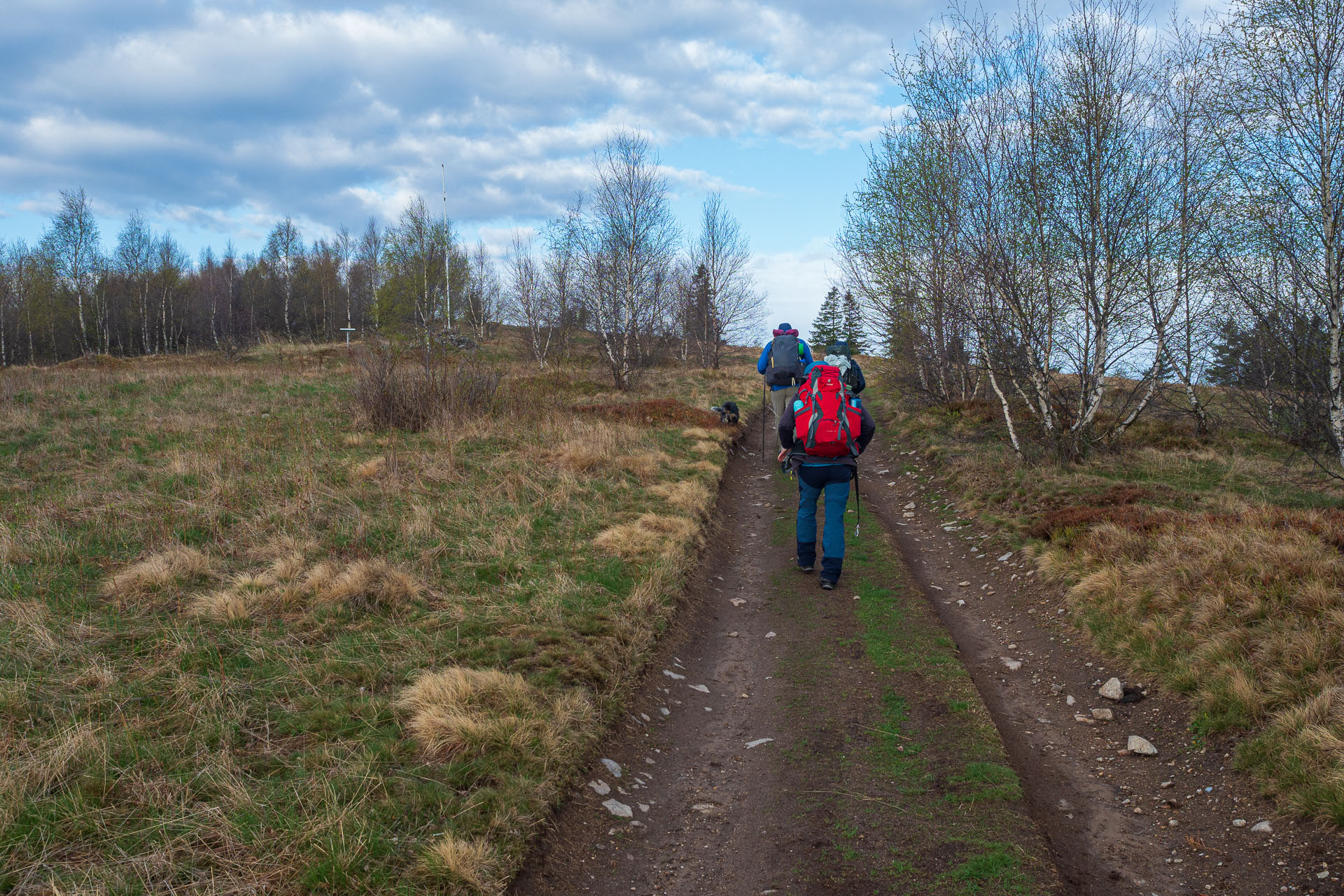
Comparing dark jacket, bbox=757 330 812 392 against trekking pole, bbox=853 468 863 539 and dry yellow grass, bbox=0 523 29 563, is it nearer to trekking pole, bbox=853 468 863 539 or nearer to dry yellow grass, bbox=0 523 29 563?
trekking pole, bbox=853 468 863 539

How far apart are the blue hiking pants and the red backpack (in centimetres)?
22

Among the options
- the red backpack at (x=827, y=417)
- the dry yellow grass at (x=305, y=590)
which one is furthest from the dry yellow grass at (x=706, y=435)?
the dry yellow grass at (x=305, y=590)

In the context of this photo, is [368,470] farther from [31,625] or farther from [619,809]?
[619,809]

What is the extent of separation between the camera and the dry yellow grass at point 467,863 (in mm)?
3096

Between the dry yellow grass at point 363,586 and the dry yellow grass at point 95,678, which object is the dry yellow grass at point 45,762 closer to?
the dry yellow grass at point 95,678

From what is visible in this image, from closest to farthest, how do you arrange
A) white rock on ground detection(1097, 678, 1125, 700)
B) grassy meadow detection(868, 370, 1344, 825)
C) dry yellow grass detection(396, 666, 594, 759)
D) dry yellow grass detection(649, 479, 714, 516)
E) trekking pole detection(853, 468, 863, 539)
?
dry yellow grass detection(396, 666, 594, 759)
grassy meadow detection(868, 370, 1344, 825)
white rock on ground detection(1097, 678, 1125, 700)
trekking pole detection(853, 468, 863, 539)
dry yellow grass detection(649, 479, 714, 516)

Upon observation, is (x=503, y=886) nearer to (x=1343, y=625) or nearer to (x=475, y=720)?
(x=475, y=720)

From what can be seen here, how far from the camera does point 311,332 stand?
61.8m

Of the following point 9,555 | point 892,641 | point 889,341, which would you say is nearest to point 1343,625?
point 892,641

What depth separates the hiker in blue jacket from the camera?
11.8m

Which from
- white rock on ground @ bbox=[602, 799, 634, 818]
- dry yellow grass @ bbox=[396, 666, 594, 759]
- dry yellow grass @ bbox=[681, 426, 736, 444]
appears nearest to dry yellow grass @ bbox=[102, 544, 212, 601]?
dry yellow grass @ bbox=[396, 666, 594, 759]

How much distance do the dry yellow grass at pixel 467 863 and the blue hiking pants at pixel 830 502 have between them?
5061mm

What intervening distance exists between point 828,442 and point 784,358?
510 centimetres

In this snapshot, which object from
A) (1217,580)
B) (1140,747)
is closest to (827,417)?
(1217,580)
